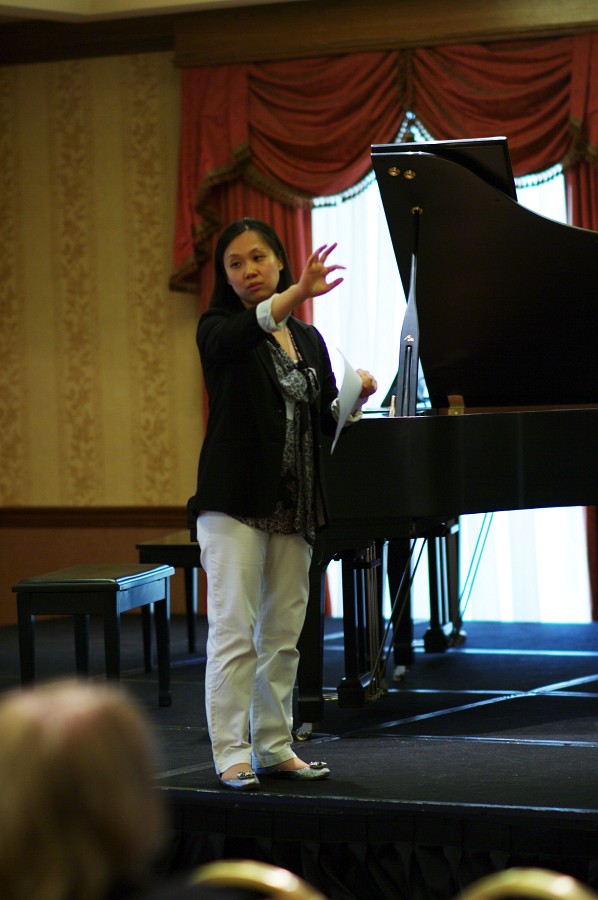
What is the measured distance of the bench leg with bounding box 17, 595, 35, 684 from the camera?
11.5ft

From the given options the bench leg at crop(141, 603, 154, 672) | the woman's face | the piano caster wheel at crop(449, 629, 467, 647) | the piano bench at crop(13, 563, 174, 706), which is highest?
the woman's face

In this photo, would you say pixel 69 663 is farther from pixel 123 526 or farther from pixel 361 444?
pixel 361 444

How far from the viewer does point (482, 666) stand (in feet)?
14.3

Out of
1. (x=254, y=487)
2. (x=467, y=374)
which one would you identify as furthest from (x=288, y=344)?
(x=467, y=374)

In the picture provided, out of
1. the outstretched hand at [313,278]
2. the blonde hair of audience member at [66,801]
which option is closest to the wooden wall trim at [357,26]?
the outstretched hand at [313,278]

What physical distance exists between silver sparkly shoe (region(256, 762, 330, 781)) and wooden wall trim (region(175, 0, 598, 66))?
11.3ft

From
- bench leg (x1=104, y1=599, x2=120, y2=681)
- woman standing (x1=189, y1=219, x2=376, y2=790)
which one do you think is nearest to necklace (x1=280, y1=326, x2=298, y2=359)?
woman standing (x1=189, y1=219, x2=376, y2=790)

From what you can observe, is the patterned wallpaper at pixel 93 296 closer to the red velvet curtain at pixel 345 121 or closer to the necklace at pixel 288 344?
the red velvet curtain at pixel 345 121

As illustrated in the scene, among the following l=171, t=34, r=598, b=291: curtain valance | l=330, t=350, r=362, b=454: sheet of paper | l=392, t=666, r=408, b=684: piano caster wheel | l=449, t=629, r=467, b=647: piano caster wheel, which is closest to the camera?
l=330, t=350, r=362, b=454: sheet of paper

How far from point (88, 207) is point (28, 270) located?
0.44m

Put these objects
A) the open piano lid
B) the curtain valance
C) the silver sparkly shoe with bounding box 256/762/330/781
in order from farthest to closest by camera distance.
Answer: the curtain valance, the open piano lid, the silver sparkly shoe with bounding box 256/762/330/781

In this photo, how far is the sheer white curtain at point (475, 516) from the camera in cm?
527

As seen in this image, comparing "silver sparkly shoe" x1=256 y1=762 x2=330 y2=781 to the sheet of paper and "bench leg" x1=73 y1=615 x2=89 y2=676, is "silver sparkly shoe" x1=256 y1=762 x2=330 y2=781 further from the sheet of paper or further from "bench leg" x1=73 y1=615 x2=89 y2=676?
"bench leg" x1=73 y1=615 x2=89 y2=676

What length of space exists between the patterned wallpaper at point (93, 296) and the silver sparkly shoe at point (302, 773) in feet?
9.55
